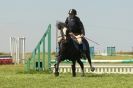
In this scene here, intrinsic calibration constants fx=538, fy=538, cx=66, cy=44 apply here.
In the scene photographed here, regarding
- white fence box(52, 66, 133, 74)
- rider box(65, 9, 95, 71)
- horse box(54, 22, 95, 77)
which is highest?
rider box(65, 9, 95, 71)

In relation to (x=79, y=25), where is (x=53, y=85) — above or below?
below

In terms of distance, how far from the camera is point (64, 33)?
1484cm

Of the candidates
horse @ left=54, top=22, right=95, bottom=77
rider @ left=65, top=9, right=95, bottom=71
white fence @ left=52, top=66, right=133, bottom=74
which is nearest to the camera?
horse @ left=54, top=22, right=95, bottom=77

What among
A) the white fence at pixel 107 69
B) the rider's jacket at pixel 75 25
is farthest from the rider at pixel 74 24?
the white fence at pixel 107 69

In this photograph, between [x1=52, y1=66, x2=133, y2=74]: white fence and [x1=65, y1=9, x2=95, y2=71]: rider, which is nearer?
[x1=65, y1=9, x2=95, y2=71]: rider

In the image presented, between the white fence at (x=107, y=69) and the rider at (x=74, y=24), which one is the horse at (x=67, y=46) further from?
the white fence at (x=107, y=69)

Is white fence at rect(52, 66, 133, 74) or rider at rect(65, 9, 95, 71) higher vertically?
rider at rect(65, 9, 95, 71)

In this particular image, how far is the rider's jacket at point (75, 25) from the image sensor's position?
15.4 meters

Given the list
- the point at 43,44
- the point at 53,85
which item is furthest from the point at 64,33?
the point at 43,44

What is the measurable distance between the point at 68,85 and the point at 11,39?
34925 mm

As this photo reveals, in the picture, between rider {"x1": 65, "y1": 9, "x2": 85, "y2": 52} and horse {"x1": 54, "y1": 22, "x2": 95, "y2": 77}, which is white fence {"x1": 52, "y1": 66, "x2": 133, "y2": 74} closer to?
horse {"x1": 54, "y1": 22, "x2": 95, "y2": 77}

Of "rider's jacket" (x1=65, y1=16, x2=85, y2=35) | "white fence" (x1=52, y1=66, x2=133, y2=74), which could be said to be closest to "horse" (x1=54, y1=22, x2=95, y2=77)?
"rider's jacket" (x1=65, y1=16, x2=85, y2=35)

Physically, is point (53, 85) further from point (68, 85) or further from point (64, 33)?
point (64, 33)

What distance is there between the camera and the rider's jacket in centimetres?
1544
